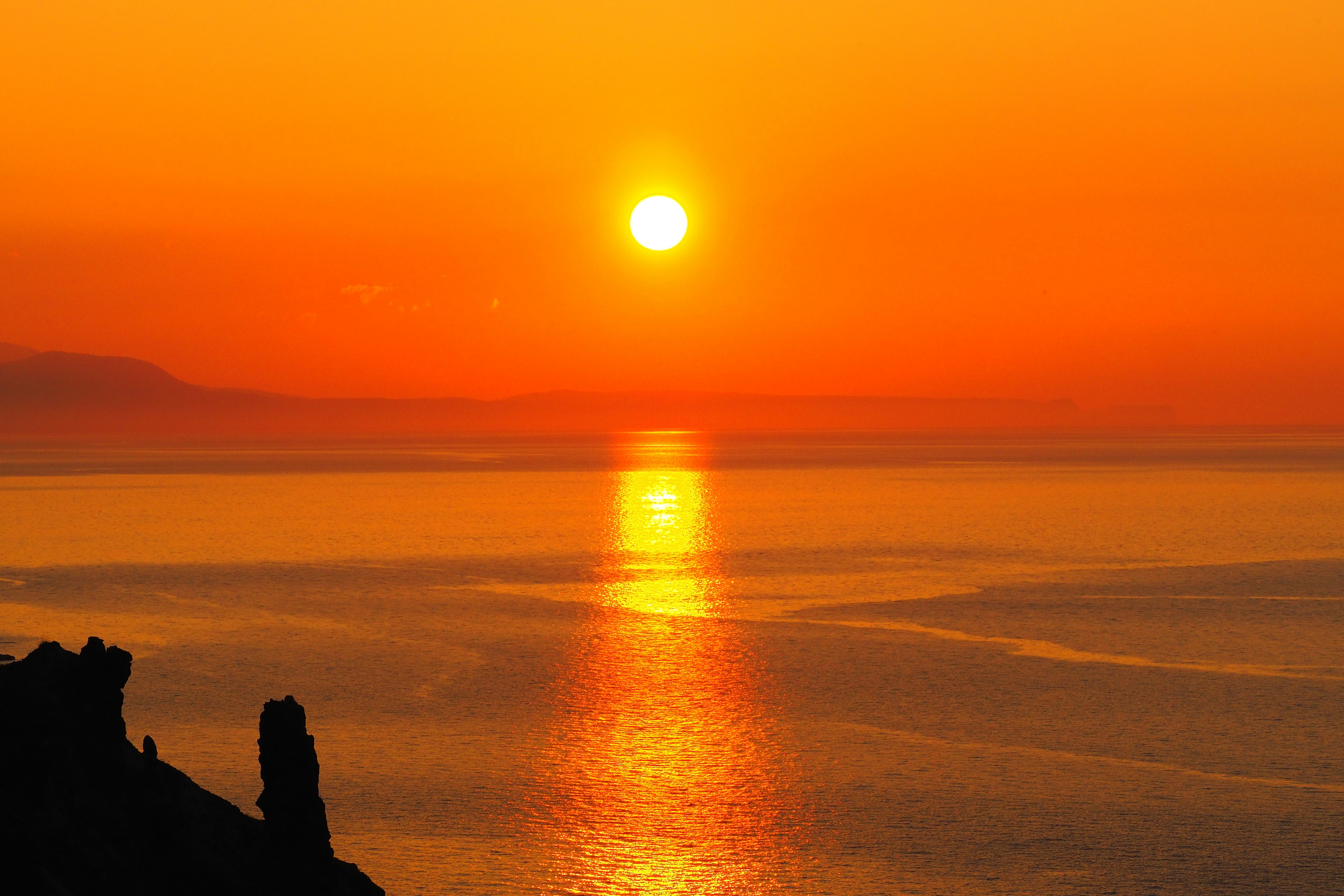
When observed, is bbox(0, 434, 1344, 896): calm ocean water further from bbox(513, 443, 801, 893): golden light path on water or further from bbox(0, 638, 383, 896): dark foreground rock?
bbox(0, 638, 383, 896): dark foreground rock

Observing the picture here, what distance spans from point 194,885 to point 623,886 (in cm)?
392

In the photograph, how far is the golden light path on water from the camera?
12797 mm

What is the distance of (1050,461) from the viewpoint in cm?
14338

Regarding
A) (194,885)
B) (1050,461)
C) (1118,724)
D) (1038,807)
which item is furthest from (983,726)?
(1050,461)

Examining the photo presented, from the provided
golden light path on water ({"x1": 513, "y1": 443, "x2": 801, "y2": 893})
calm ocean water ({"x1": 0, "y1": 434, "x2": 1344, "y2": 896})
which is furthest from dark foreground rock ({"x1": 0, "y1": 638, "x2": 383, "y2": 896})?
golden light path on water ({"x1": 513, "y1": 443, "x2": 801, "y2": 893})

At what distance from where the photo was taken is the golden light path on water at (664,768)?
1280 centimetres

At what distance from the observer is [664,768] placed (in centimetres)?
1597

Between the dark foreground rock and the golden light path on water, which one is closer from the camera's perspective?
the dark foreground rock

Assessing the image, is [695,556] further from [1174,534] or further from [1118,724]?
[1118,724]

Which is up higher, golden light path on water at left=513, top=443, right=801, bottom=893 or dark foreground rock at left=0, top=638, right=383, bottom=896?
golden light path on water at left=513, top=443, right=801, bottom=893

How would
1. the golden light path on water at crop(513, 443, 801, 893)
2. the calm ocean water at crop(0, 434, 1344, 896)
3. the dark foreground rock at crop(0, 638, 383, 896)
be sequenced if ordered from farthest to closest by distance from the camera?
the calm ocean water at crop(0, 434, 1344, 896)
the golden light path on water at crop(513, 443, 801, 893)
the dark foreground rock at crop(0, 638, 383, 896)

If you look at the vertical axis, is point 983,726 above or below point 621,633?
below

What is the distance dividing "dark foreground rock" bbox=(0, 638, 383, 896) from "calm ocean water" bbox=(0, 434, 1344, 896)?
2.40m

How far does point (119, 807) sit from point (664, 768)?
7.40 meters
